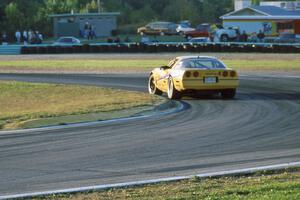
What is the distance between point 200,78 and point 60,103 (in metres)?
3.87

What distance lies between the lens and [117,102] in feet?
67.7

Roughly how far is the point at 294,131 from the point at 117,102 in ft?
24.0

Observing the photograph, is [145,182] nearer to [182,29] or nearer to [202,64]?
[202,64]

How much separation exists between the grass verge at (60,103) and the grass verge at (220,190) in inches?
285

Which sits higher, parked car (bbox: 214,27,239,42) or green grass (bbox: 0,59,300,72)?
green grass (bbox: 0,59,300,72)

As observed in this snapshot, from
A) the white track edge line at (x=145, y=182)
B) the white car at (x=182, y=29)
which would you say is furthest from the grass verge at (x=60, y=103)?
the white car at (x=182, y=29)

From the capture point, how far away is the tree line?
94.1 metres

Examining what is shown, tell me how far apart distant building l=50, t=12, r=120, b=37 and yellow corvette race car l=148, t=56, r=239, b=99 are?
2511 inches

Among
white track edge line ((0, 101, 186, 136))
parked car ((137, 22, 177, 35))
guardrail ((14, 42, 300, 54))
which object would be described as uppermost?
white track edge line ((0, 101, 186, 136))

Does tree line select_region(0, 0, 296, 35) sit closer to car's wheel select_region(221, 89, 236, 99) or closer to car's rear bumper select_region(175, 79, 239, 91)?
car's wheel select_region(221, 89, 236, 99)

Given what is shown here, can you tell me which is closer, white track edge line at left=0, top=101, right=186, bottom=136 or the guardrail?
white track edge line at left=0, top=101, right=186, bottom=136

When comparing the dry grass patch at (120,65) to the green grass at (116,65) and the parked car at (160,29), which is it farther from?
the parked car at (160,29)

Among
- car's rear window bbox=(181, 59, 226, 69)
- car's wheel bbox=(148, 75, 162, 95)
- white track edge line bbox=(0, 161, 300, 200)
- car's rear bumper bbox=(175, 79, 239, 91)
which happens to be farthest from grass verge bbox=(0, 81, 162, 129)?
white track edge line bbox=(0, 161, 300, 200)

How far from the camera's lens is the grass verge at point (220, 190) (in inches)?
326
